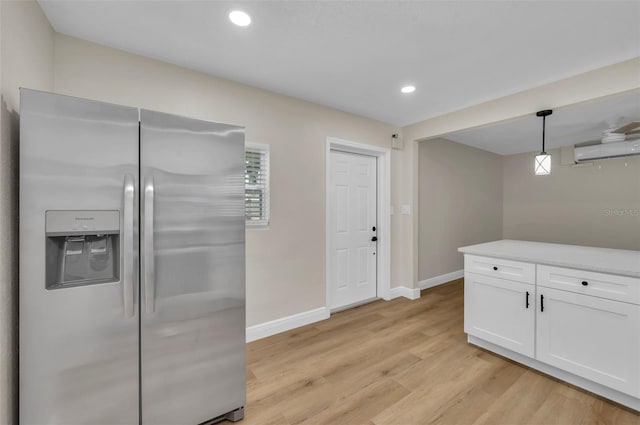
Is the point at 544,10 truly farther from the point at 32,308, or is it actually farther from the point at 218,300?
the point at 32,308

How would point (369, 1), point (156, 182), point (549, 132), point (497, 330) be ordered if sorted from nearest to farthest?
1. point (156, 182)
2. point (369, 1)
3. point (497, 330)
4. point (549, 132)

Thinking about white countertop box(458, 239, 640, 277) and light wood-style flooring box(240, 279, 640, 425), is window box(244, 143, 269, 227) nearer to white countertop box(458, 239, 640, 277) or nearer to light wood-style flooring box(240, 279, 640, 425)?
light wood-style flooring box(240, 279, 640, 425)

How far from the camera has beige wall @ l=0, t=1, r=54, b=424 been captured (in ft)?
4.04

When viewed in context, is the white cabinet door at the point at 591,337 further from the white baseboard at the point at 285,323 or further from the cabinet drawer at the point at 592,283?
the white baseboard at the point at 285,323

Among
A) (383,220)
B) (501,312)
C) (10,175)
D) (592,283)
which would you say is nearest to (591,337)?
(592,283)

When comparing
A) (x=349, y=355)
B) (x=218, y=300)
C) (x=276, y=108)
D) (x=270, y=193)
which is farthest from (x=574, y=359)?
(x=276, y=108)

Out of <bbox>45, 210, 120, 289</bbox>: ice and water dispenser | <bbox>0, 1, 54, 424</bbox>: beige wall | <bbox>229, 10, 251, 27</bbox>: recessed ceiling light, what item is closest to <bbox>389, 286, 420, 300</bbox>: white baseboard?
<bbox>45, 210, 120, 289</bbox>: ice and water dispenser

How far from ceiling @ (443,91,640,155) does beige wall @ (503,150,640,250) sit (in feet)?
1.80

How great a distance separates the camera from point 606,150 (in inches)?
145

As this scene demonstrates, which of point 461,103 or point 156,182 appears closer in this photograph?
point 156,182

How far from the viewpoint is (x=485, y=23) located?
5.97ft

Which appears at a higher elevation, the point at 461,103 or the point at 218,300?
the point at 461,103

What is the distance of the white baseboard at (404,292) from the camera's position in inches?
159

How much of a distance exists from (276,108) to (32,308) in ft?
7.93
